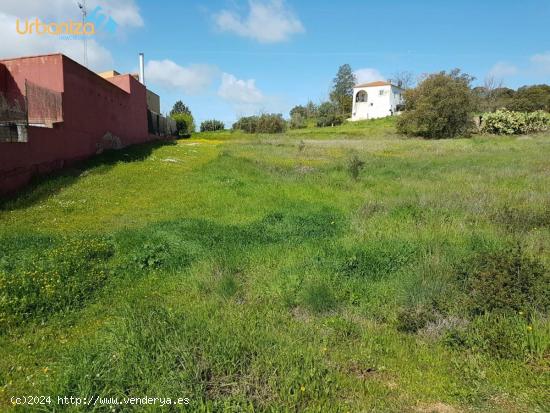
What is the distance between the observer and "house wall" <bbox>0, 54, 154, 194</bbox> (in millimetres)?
9766

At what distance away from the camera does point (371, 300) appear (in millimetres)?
4422

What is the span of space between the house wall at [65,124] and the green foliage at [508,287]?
9664 millimetres

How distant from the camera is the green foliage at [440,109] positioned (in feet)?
127

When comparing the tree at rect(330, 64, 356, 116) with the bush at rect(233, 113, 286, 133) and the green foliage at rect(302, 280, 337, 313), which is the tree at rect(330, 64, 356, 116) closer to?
the bush at rect(233, 113, 286, 133)

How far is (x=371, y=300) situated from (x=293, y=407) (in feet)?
6.69

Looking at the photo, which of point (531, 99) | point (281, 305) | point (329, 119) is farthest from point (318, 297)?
point (531, 99)

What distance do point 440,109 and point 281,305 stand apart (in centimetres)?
3977

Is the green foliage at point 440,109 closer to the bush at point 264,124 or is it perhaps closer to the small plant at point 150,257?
the bush at point 264,124

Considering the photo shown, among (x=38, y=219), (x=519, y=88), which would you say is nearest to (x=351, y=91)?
(x=519, y=88)

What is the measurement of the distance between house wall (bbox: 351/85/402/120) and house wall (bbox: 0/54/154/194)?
60838 millimetres

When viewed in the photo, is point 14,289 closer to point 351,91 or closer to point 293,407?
point 293,407

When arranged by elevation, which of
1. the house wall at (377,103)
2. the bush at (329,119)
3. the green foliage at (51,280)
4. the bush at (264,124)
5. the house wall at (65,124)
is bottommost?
the green foliage at (51,280)

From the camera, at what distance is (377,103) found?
73.2 metres

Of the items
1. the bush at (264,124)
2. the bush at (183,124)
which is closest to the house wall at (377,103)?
the bush at (264,124)
